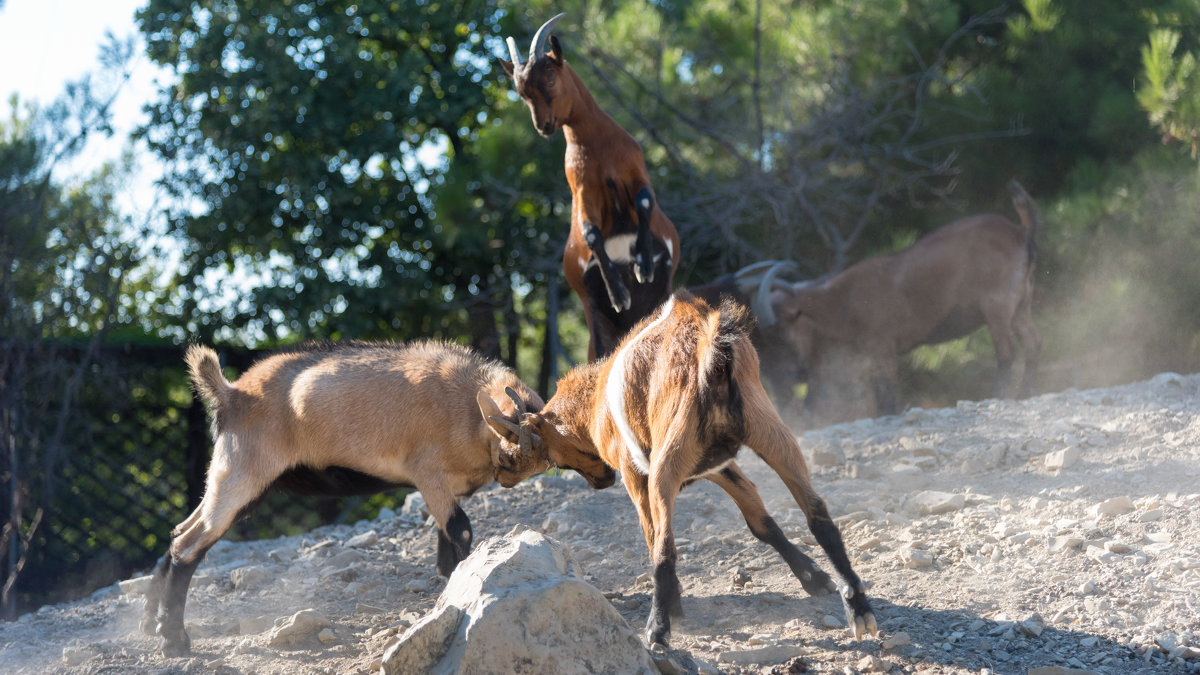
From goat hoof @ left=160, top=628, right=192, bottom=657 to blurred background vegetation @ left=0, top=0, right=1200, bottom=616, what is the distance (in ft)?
14.7

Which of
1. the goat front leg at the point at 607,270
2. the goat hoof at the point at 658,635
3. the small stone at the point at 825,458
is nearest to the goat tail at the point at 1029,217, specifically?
the small stone at the point at 825,458

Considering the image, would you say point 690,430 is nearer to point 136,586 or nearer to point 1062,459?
point 1062,459

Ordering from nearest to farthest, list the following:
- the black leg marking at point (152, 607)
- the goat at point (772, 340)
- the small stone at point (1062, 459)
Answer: the black leg marking at point (152, 607) < the small stone at point (1062, 459) < the goat at point (772, 340)

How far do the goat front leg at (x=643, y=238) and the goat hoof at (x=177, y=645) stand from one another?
10.1 feet

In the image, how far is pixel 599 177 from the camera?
6.18 metres

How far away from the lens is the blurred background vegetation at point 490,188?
9.23 m

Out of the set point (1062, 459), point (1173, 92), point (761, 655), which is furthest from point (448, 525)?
point (1173, 92)

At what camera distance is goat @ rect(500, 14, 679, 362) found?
5.90 meters

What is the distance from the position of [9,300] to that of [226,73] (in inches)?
116

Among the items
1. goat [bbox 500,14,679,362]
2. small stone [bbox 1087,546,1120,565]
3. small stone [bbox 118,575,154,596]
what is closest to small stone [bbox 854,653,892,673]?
small stone [bbox 1087,546,1120,565]

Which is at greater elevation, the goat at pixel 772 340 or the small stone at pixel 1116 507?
the goat at pixel 772 340

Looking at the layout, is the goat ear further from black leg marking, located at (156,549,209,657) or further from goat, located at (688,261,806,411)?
goat, located at (688,261,806,411)

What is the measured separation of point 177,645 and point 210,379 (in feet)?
4.56

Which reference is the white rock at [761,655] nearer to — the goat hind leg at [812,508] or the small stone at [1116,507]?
the goat hind leg at [812,508]
